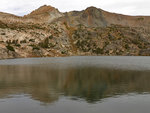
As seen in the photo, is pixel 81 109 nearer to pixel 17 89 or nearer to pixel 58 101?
pixel 58 101

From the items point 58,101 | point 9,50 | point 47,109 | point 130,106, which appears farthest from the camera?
point 9,50

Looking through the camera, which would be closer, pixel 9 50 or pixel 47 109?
pixel 47 109

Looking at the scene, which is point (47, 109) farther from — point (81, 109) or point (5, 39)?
point (5, 39)

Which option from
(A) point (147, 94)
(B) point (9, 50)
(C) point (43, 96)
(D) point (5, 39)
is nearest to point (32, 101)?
(C) point (43, 96)

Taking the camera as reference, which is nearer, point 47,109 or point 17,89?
point 47,109

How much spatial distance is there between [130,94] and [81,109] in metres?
12.5

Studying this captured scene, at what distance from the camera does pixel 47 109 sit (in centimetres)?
2575

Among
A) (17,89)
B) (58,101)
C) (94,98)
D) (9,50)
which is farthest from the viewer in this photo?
(9,50)

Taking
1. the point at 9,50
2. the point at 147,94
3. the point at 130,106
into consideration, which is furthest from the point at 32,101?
the point at 9,50

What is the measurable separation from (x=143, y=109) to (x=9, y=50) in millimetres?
164411

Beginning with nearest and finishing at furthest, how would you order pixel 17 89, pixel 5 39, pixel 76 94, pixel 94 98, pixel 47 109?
pixel 47 109 → pixel 94 98 → pixel 76 94 → pixel 17 89 → pixel 5 39

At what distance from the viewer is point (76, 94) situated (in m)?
34.9

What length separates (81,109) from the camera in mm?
25891

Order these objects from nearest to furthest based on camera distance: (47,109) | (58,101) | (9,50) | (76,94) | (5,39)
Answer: (47,109) < (58,101) < (76,94) < (9,50) < (5,39)
